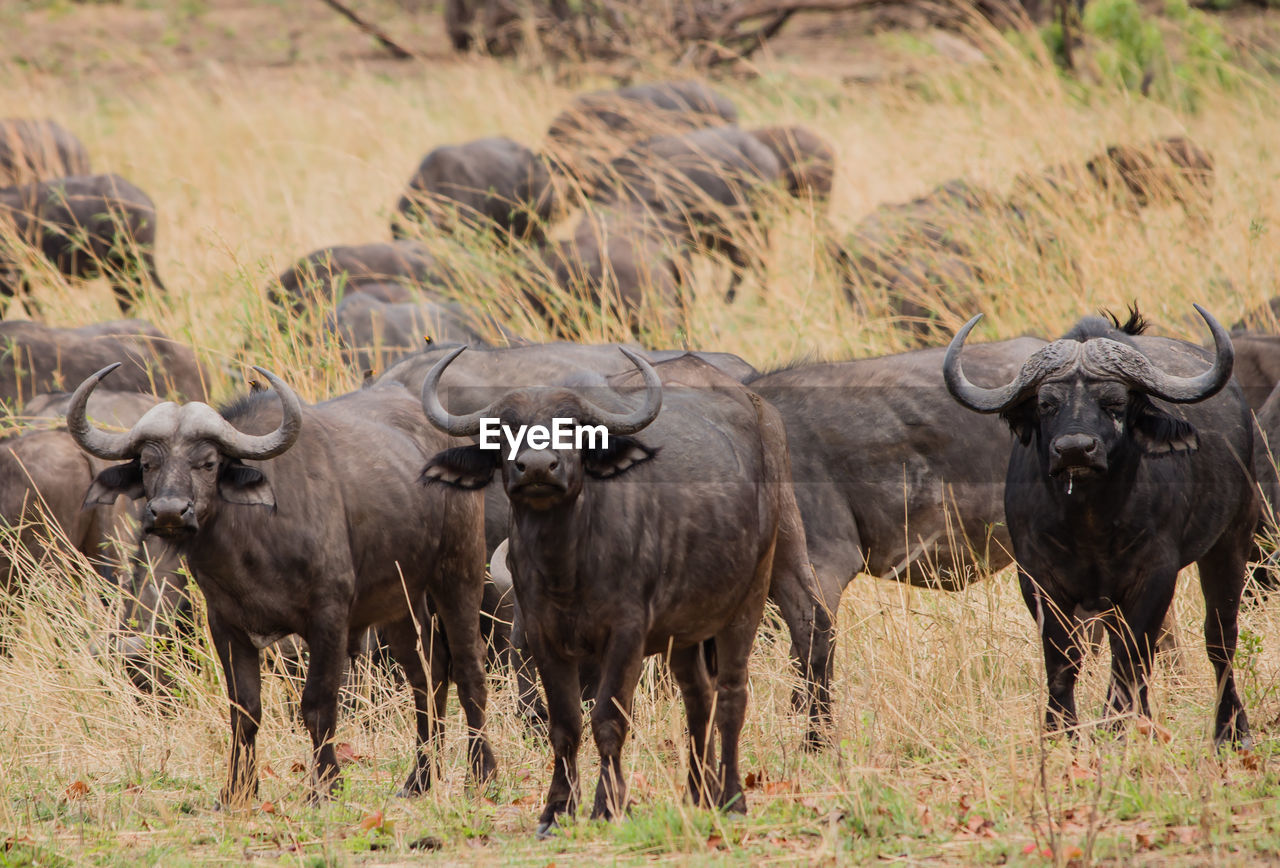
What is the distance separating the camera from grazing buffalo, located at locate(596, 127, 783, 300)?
12922 mm

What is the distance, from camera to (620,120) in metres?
16.9

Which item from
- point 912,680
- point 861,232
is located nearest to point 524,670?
point 912,680

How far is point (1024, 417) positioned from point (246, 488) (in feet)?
9.03

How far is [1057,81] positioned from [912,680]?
782cm

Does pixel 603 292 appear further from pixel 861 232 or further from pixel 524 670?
pixel 524 670

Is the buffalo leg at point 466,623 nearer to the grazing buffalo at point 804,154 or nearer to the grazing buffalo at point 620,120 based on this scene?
the grazing buffalo at point 620,120

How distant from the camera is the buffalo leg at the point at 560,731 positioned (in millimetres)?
4801

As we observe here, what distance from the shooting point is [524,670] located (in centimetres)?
673

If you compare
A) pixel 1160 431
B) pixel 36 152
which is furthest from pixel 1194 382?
pixel 36 152

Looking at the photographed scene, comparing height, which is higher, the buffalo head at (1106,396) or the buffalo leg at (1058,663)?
the buffalo head at (1106,396)

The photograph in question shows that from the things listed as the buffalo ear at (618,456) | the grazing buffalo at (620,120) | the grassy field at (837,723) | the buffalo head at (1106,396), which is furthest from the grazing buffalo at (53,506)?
the grazing buffalo at (620,120)

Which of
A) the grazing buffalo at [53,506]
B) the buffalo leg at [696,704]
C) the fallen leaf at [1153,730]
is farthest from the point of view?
the grazing buffalo at [53,506]

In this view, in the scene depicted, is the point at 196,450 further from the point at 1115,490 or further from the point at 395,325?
the point at 395,325

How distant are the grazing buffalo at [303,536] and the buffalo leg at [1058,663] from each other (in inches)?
81.8
